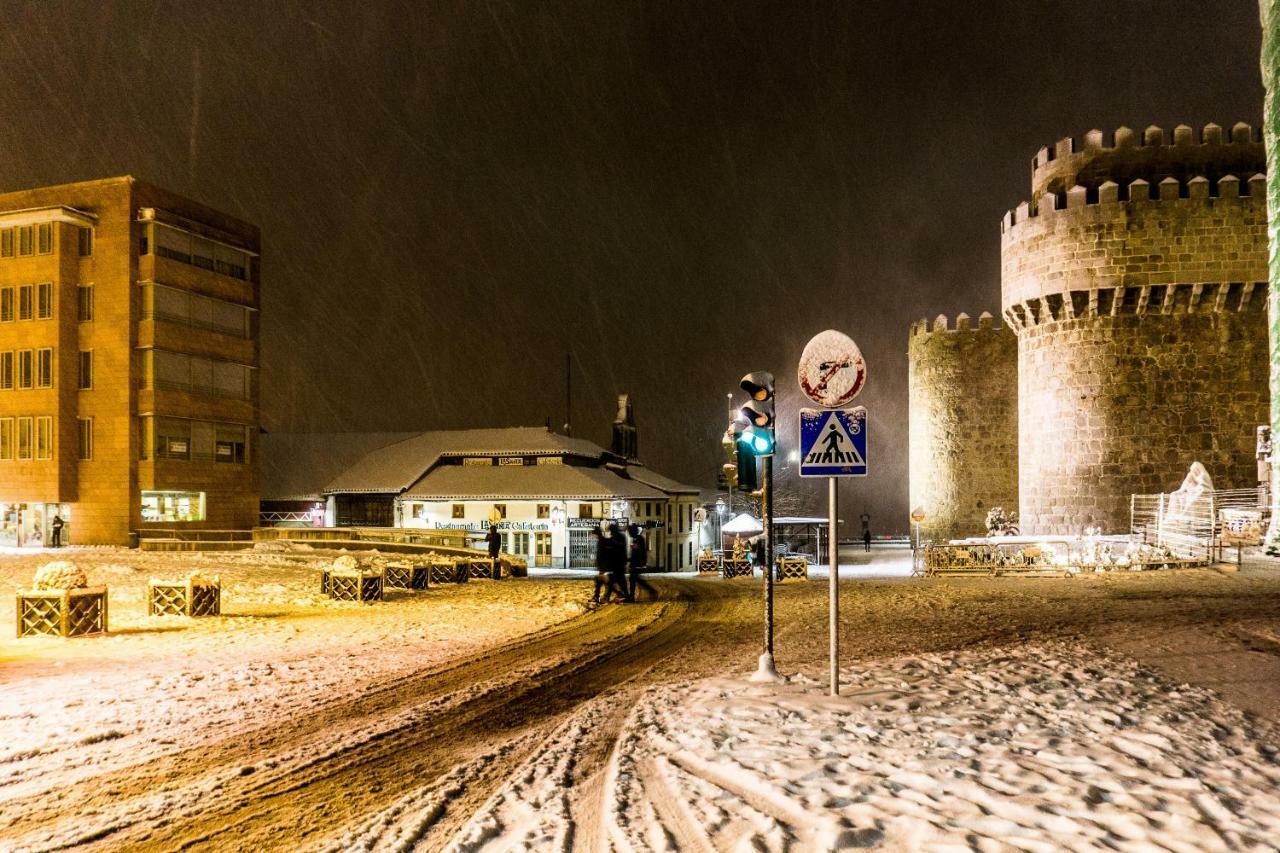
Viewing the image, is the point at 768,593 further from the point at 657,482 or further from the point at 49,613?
the point at 657,482

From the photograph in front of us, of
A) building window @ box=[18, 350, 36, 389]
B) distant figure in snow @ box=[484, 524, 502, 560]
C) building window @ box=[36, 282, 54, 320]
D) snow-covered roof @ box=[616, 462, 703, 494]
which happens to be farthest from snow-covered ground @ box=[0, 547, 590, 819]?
snow-covered roof @ box=[616, 462, 703, 494]

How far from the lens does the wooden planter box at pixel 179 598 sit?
18219 mm

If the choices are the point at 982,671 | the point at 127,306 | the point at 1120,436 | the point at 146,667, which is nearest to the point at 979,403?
the point at 1120,436

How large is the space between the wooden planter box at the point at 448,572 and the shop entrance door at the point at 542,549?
20685 millimetres

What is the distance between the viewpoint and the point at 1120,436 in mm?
28625

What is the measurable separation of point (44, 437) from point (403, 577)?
28944mm

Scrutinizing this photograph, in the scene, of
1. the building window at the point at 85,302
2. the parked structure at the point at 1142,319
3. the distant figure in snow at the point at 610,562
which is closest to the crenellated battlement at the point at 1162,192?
the parked structure at the point at 1142,319

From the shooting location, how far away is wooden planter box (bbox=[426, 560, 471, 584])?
84.4ft

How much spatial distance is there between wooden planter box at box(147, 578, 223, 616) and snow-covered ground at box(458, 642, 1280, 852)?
475 inches

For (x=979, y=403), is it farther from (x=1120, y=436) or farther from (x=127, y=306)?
(x=127, y=306)

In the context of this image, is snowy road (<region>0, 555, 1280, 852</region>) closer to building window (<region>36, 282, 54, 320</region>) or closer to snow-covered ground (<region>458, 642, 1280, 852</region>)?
snow-covered ground (<region>458, 642, 1280, 852</region>)

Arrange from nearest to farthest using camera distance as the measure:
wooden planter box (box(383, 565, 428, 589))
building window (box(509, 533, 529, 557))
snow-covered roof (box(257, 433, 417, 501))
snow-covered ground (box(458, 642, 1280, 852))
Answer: snow-covered ground (box(458, 642, 1280, 852)) → wooden planter box (box(383, 565, 428, 589)) → building window (box(509, 533, 529, 557)) → snow-covered roof (box(257, 433, 417, 501))

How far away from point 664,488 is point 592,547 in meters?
9.46

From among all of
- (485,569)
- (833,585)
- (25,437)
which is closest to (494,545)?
(485,569)
